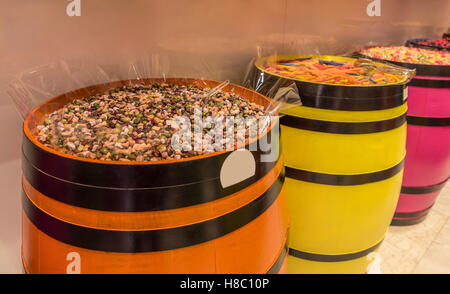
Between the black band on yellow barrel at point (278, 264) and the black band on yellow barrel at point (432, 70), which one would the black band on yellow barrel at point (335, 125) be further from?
the black band on yellow barrel at point (432, 70)

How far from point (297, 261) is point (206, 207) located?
1215 mm

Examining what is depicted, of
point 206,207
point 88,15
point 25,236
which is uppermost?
point 88,15

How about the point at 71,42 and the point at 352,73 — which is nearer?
the point at 71,42

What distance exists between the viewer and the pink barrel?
2.49 metres

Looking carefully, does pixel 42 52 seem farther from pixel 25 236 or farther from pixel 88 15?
pixel 25 236

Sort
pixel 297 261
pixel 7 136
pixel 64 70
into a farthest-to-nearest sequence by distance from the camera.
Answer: pixel 297 261, pixel 64 70, pixel 7 136

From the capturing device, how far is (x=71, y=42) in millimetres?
1514

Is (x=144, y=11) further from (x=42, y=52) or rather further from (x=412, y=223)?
(x=412, y=223)

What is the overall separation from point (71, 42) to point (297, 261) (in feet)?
5.22

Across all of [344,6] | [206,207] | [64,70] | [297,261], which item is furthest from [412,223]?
[64,70]

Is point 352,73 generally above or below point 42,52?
below

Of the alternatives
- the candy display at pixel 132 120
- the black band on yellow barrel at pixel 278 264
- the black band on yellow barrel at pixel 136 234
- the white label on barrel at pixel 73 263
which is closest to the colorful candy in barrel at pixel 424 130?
the candy display at pixel 132 120

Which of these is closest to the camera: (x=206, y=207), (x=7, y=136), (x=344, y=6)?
(x=206, y=207)

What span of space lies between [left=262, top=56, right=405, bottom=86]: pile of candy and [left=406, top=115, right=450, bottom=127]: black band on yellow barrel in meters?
0.65
